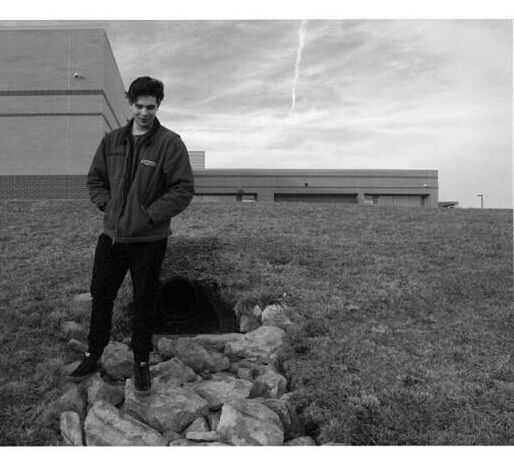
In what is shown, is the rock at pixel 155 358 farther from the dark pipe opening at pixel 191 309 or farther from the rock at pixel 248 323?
the rock at pixel 248 323

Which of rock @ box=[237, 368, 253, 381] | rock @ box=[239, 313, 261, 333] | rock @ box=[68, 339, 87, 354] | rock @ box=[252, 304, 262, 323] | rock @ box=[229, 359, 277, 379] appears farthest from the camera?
rock @ box=[252, 304, 262, 323]

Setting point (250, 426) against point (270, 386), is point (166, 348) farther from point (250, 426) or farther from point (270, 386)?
point (250, 426)

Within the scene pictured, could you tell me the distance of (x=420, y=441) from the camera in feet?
12.7

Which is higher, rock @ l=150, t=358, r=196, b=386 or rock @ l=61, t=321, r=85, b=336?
rock @ l=61, t=321, r=85, b=336

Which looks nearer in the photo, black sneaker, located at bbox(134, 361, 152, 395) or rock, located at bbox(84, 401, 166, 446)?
rock, located at bbox(84, 401, 166, 446)

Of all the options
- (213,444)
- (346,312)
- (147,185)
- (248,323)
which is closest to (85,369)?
(213,444)

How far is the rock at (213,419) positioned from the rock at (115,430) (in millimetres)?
403

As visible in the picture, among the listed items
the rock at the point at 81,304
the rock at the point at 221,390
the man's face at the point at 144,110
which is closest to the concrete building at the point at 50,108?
the rock at the point at 81,304

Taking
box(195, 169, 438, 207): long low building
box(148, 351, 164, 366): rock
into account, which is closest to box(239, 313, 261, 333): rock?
box(148, 351, 164, 366): rock

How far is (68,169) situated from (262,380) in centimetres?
1968

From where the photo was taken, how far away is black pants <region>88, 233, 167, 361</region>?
391cm

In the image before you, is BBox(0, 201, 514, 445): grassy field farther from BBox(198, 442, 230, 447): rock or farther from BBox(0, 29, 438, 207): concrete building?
BBox(0, 29, 438, 207): concrete building

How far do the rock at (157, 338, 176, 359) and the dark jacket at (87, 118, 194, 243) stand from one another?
5.58 feet

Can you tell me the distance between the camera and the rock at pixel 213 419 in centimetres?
406
